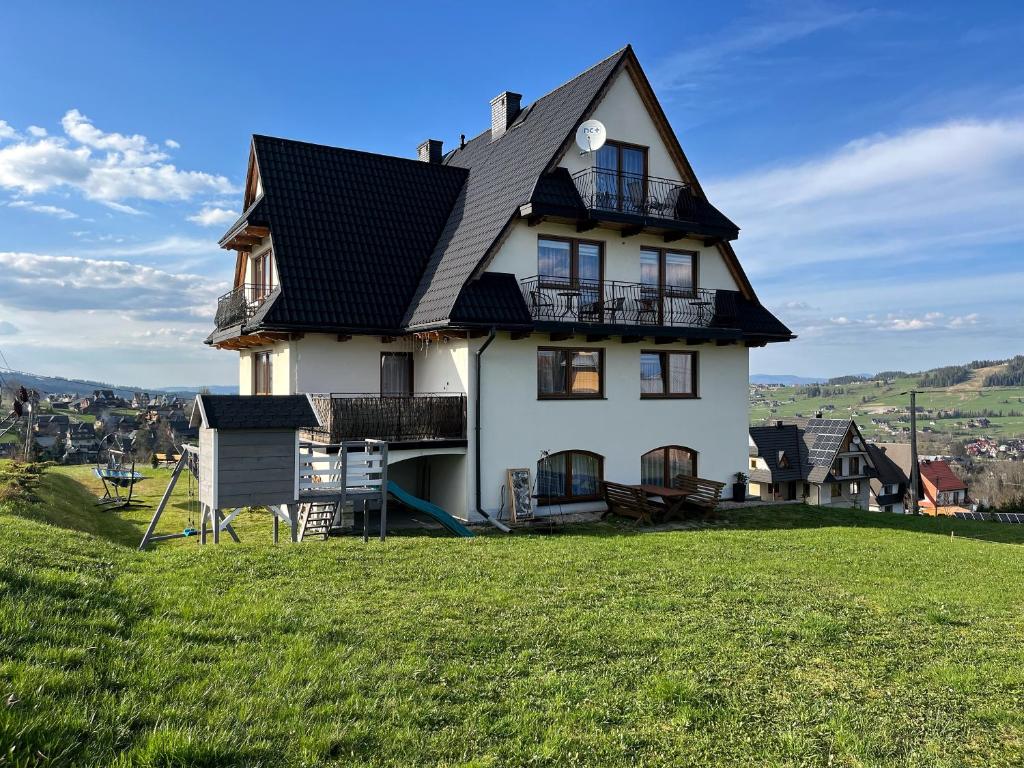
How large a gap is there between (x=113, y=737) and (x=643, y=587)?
6.43m

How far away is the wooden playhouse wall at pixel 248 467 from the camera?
11.4 m

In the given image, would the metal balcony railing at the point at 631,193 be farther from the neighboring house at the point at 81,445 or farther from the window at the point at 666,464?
the neighboring house at the point at 81,445

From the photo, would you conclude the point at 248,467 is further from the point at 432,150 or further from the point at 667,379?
the point at 432,150

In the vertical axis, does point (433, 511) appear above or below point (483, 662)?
above

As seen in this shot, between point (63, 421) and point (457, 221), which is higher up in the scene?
point (457, 221)

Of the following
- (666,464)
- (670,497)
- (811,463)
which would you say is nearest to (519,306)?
(670,497)

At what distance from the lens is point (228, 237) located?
18688 millimetres

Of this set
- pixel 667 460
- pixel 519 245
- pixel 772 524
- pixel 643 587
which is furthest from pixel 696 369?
pixel 643 587

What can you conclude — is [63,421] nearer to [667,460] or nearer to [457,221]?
[457,221]

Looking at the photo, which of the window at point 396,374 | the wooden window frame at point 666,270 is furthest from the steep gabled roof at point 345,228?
the wooden window frame at point 666,270

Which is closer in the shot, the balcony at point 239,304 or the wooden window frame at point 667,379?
the balcony at point 239,304

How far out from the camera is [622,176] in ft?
59.4

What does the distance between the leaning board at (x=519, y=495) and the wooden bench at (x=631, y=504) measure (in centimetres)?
212

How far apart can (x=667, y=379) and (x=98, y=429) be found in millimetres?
41984
